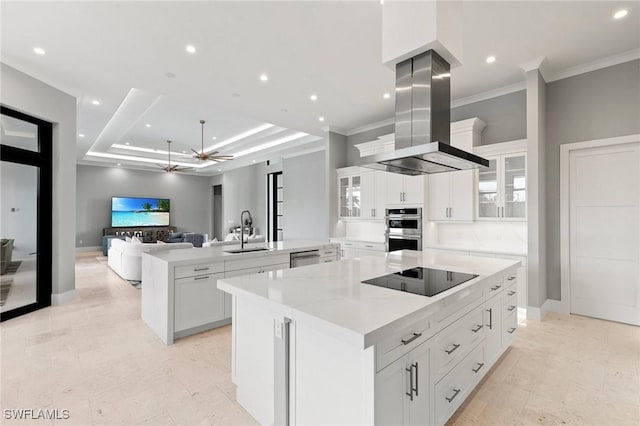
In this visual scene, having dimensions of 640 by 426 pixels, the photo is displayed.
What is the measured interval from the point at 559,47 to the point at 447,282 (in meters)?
3.16

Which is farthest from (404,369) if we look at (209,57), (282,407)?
(209,57)

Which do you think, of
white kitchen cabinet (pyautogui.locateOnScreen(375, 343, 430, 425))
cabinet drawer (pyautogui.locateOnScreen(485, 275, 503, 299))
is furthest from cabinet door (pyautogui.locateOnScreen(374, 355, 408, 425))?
cabinet drawer (pyautogui.locateOnScreen(485, 275, 503, 299))

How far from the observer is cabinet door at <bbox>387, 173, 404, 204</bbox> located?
5070 millimetres

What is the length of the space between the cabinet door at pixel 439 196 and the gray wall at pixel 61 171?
17.8 feet

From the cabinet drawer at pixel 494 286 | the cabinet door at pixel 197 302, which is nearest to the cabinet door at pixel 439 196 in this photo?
the cabinet drawer at pixel 494 286

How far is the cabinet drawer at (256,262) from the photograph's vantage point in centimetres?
331

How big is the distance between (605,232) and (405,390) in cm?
378

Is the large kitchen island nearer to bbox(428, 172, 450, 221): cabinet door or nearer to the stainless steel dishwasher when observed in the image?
the stainless steel dishwasher

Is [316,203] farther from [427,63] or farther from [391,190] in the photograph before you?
[427,63]

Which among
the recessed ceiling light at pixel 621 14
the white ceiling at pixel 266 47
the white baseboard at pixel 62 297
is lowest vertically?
the white baseboard at pixel 62 297

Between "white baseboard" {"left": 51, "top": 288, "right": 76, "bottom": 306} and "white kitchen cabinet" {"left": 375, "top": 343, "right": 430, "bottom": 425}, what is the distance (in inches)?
197

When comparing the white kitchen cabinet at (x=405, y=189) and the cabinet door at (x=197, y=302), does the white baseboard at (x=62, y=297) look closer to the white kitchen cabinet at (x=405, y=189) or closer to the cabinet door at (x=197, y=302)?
the cabinet door at (x=197, y=302)

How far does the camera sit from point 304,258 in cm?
396

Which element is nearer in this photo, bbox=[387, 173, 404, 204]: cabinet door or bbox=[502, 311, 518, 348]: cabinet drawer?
bbox=[502, 311, 518, 348]: cabinet drawer
